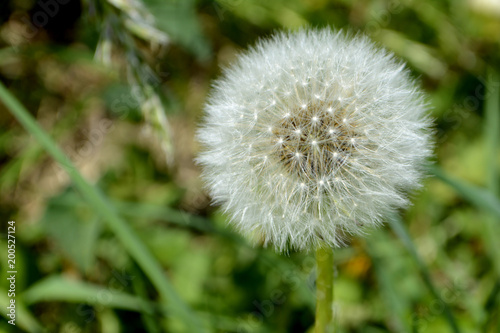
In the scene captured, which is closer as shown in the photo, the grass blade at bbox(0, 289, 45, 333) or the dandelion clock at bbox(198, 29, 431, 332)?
the dandelion clock at bbox(198, 29, 431, 332)

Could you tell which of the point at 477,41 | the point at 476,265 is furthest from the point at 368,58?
the point at 477,41

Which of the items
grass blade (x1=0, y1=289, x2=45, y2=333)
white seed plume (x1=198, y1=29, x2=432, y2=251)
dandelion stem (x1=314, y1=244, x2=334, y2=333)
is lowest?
grass blade (x1=0, y1=289, x2=45, y2=333)

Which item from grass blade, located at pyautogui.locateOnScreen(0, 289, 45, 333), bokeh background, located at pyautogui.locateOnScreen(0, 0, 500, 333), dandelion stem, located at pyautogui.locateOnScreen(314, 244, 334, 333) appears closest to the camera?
dandelion stem, located at pyautogui.locateOnScreen(314, 244, 334, 333)

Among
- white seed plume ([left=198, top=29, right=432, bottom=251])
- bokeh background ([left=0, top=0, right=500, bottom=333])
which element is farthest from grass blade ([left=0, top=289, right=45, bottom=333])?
white seed plume ([left=198, top=29, right=432, bottom=251])

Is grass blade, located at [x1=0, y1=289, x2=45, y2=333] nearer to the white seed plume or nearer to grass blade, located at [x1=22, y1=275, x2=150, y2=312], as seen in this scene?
grass blade, located at [x1=22, y1=275, x2=150, y2=312]

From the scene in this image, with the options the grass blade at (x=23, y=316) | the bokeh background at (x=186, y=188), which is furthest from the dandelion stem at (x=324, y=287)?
the grass blade at (x=23, y=316)

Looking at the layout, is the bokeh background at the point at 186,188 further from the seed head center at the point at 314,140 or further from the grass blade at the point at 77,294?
the seed head center at the point at 314,140

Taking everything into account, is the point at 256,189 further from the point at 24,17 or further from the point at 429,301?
the point at 24,17
